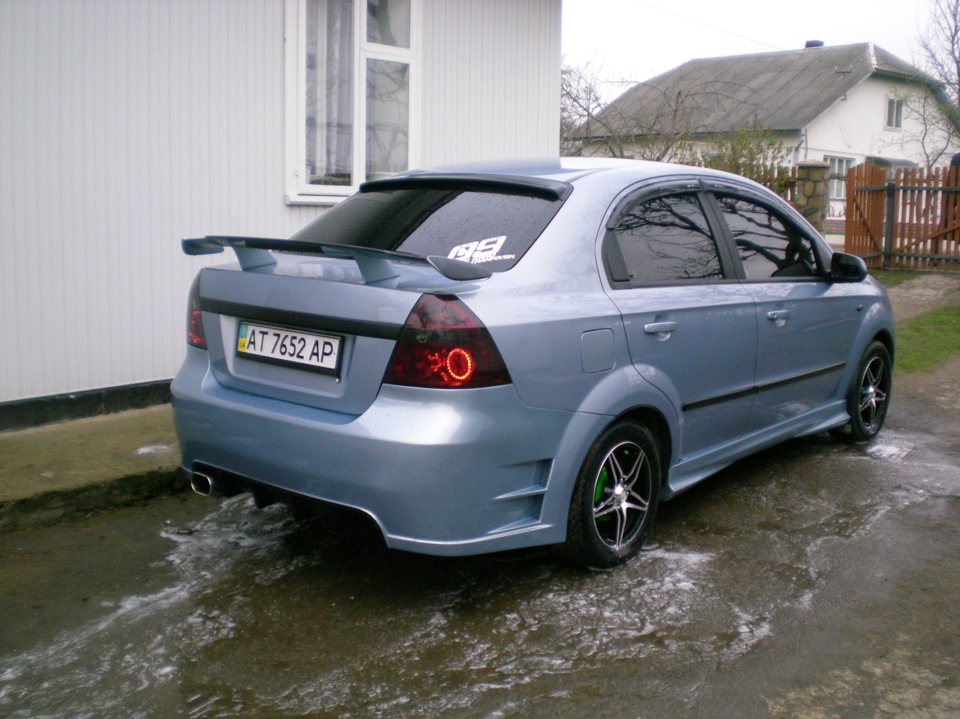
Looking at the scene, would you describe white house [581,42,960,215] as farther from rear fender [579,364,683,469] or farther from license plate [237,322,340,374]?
license plate [237,322,340,374]

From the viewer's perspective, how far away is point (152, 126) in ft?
20.6

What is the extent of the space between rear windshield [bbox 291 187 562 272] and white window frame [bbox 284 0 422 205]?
8.68ft

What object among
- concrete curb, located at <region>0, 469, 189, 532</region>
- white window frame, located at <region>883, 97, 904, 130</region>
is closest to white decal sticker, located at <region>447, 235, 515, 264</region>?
concrete curb, located at <region>0, 469, 189, 532</region>

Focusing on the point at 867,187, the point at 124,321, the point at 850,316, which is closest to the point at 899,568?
the point at 850,316

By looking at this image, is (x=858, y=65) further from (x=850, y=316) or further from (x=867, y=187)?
(x=850, y=316)

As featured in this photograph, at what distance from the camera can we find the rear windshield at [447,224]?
12.6ft

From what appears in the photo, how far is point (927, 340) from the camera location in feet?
33.2

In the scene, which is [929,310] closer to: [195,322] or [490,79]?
[490,79]

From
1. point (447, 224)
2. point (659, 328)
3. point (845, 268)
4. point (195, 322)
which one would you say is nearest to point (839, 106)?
point (845, 268)

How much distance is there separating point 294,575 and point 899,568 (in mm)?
2511

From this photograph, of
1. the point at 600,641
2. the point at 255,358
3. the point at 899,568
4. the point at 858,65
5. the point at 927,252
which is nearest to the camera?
the point at 600,641

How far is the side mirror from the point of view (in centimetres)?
554

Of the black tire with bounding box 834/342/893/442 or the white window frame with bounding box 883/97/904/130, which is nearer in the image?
the black tire with bounding box 834/342/893/442

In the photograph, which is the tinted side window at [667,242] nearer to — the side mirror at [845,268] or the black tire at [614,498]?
the black tire at [614,498]
